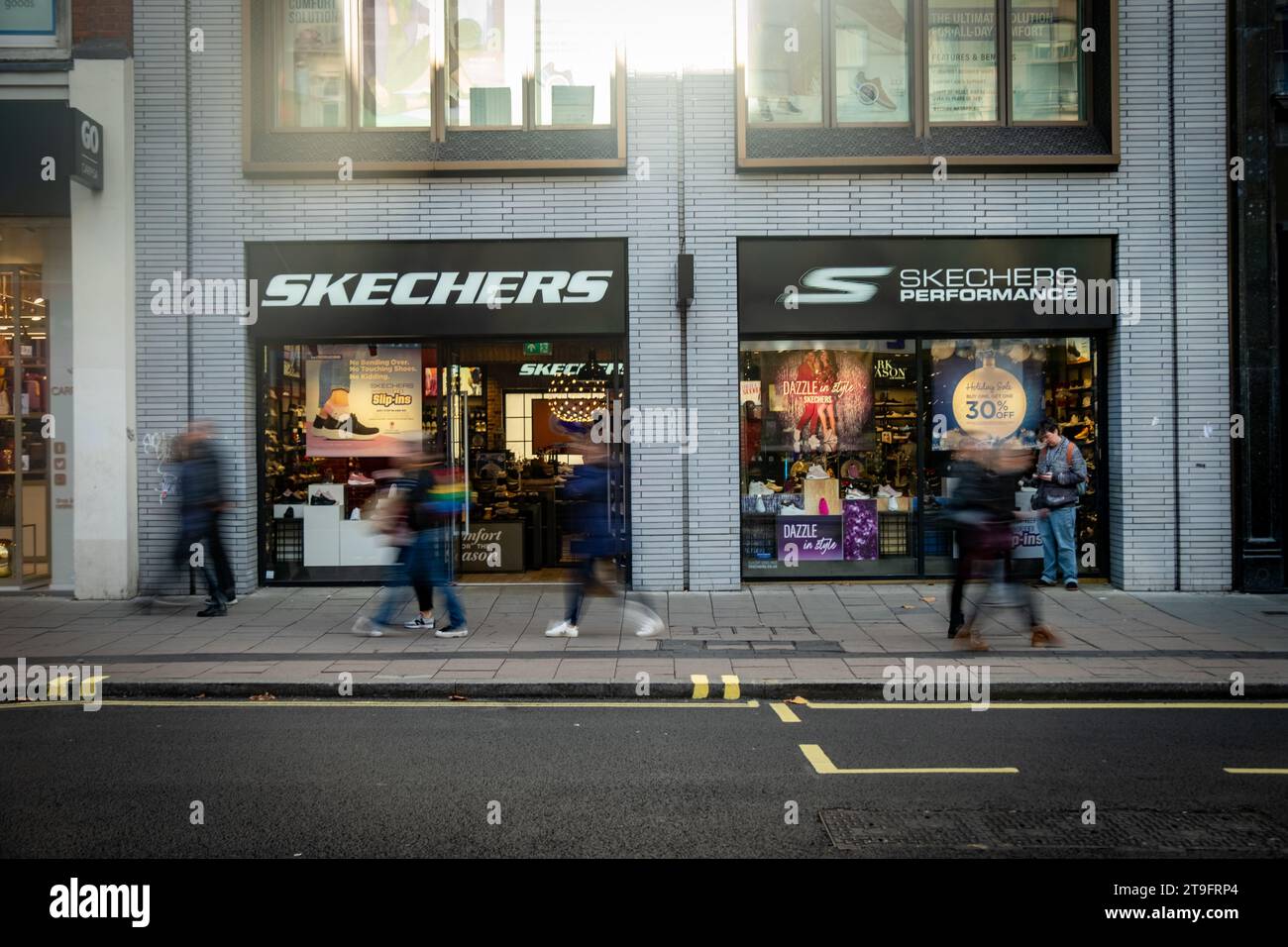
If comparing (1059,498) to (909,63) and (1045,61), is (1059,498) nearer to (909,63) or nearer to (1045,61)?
(1045,61)

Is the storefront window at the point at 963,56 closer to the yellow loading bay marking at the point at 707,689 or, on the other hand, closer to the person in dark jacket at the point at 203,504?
the yellow loading bay marking at the point at 707,689

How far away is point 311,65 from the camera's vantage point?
1195 centimetres

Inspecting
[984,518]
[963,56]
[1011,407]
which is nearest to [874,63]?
[963,56]

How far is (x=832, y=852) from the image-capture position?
169 inches

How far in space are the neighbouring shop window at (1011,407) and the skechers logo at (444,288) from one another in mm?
4517

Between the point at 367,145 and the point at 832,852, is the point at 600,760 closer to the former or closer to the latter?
the point at 832,852

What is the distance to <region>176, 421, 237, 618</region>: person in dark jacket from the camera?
32.8ft

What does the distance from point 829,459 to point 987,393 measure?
7.10 feet

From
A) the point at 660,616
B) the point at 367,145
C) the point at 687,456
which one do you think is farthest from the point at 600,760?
the point at 367,145

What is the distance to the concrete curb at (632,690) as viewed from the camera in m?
7.30

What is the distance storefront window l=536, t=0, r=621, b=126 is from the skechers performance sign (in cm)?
165

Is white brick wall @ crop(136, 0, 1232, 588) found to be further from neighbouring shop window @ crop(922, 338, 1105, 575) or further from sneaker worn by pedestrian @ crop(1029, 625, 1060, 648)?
sneaker worn by pedestrian @ crop(1029, 625, 1060, 648)

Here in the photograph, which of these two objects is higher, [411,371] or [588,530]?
[411,371]

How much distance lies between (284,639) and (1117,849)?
24.2ft
